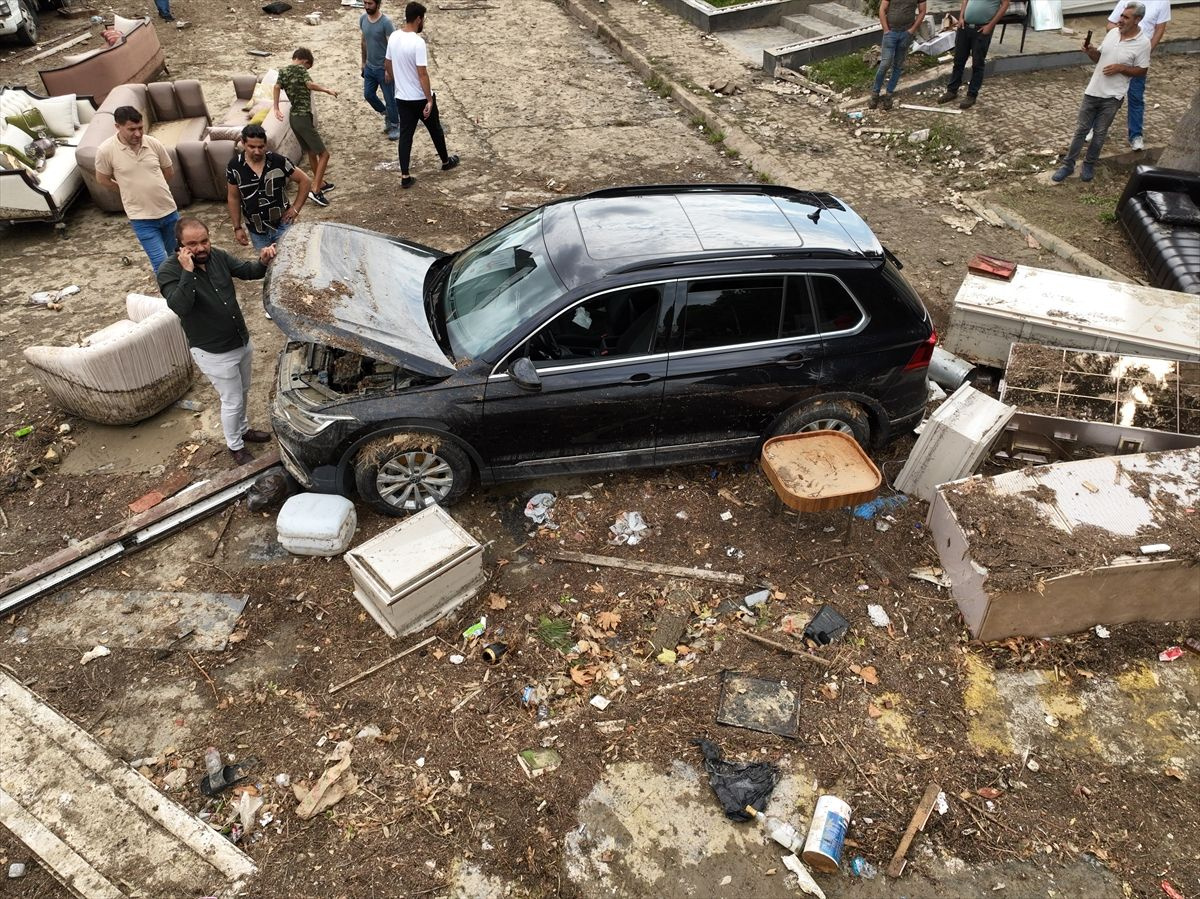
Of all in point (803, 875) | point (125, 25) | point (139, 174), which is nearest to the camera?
point (803, 875)

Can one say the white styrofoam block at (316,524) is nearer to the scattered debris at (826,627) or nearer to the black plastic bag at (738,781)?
the black plastic bag at (738,781)

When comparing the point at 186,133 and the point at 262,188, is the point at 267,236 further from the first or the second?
the point at 186,133

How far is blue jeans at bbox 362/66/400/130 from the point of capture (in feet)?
35.1

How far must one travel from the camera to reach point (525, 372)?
15.7 ft

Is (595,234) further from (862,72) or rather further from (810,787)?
(862,72)

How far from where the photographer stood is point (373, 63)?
10.6 meters

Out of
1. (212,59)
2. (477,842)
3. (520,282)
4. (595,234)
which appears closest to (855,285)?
(595,234)

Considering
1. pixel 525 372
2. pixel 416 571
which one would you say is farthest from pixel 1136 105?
pixel 416 571

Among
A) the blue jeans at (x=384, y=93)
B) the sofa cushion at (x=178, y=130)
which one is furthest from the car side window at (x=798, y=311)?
→ the sofa cushion at (x=178, y=130)

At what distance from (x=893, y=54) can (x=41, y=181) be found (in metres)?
11.2

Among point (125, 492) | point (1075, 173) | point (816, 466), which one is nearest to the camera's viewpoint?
point (816, 466)

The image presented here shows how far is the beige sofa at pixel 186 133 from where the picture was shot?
902 cm

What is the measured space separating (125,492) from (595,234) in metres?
3.93

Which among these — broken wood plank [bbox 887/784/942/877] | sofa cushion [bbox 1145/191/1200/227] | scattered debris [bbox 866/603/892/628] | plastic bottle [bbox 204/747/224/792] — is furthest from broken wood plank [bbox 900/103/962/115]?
plastic bottle [bbox 204/747/224/792]
